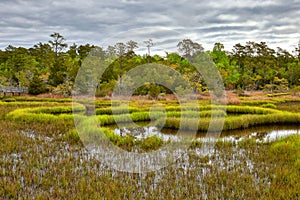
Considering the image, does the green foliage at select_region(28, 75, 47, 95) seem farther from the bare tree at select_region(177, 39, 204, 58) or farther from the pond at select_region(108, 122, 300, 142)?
the pond at select_region(108, 122, 300, 142)

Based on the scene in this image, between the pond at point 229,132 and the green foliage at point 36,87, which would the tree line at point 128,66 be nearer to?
the green foliage at point 36,87

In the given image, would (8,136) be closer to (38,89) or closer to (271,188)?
(271,188)

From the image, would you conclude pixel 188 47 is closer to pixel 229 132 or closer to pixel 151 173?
pixel 229 132

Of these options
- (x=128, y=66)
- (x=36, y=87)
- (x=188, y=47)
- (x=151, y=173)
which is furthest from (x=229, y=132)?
(x=188, y=47)

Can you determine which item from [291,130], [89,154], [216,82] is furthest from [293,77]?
[89,154]

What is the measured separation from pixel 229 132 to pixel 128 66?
23.4 metres

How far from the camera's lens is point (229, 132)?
12.9 metres

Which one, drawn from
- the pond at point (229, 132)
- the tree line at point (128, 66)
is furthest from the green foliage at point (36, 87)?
the pond at point (229, 132)

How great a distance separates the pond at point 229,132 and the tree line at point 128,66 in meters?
14.1

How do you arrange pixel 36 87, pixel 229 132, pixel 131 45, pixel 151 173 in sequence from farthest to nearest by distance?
pixel 131 45
pixel 36 87
pixel 229 132
pixel 151 173

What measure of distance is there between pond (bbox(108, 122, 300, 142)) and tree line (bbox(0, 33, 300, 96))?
14.1 m

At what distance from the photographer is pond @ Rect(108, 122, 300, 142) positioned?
11.8 meters

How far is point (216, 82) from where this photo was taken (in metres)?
35.5

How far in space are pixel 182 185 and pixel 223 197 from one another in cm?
96
